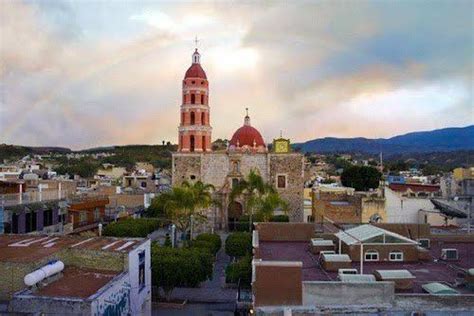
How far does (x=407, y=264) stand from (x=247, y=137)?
3690 centimetres

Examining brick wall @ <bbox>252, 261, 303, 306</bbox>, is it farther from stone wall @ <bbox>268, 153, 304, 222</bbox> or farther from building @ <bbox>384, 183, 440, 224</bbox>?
stone wall @ <bbox>268, 153, 304, 222</bbox>

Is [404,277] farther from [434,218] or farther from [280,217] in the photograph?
[280,217]

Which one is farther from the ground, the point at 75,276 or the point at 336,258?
the point at 336,258

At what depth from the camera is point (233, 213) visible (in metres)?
50.9

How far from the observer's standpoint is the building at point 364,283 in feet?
38.5

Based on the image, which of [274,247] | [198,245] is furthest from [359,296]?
[198,245]

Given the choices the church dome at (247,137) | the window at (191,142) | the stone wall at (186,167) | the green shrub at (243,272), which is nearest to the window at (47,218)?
the green shrub at (243,272)

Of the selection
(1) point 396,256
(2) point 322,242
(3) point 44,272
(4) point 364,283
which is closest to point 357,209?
(2) point 322,242

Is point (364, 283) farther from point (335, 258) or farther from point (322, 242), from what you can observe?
point (322, 242)

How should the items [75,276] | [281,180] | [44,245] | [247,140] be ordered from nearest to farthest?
[75,276]
[44,245]
[281,180]
[247,140]

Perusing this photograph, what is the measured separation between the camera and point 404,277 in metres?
13.3

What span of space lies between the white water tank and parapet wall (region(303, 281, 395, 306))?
6902mm

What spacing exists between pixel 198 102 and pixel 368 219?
20854 millimetres

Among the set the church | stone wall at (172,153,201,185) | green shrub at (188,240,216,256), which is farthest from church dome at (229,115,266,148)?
green shrub at (188,240,216,256)
